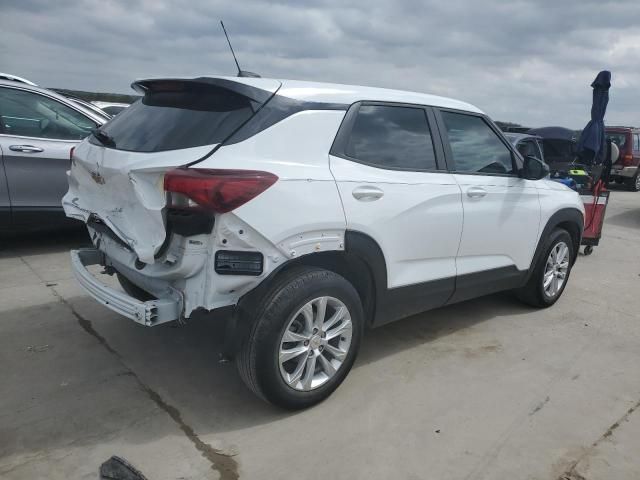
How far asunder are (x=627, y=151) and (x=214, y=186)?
55.6 ft

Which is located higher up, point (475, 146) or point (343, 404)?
point (475, 146)

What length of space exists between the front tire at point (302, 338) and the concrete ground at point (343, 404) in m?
0.17

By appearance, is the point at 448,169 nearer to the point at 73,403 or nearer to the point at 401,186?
the point at 401,186

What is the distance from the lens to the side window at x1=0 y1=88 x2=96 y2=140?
18.0 ft

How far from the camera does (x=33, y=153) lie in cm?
554

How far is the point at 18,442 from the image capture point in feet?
8.79

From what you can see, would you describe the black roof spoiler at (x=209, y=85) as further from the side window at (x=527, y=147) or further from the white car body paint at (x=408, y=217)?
the side window at (x=527, y=147)

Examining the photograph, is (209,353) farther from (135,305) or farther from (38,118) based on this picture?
(38,118)

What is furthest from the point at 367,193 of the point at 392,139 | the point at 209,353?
the point at 209,353

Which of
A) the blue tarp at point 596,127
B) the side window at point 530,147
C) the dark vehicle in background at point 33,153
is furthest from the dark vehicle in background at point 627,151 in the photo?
the dark vehicle in background at point 33,153

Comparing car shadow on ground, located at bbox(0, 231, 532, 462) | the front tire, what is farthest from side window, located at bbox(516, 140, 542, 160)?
the front tire

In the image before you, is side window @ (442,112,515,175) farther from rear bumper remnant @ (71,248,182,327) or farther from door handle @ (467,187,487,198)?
rear bumper remnant @ (71,248,182,327)

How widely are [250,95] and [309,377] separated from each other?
5.13ft

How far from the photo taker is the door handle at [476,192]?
3793 mm
